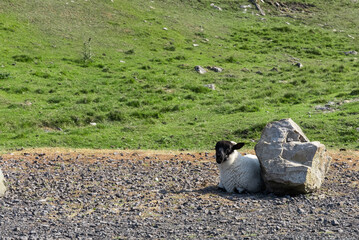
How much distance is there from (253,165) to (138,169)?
432 centimetres

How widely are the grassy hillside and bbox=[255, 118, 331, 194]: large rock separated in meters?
6.72

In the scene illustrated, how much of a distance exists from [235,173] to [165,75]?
2116cm

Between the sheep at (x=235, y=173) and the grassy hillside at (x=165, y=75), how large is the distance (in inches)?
254

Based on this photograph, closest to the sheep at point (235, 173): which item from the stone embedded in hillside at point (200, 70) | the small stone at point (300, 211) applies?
the small stone at point (300, 211)

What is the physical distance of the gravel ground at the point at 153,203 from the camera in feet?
32.6

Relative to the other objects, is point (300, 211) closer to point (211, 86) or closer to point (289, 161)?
point (289, 161)

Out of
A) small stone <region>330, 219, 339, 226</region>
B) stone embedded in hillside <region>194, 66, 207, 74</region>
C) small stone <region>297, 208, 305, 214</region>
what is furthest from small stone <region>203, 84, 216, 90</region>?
small stone <region>330, 219, 339, 226</region>

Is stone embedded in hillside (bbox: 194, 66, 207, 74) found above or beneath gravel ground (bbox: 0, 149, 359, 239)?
beneath

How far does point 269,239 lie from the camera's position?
9.22 metres

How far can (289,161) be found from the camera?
1278 centimetres

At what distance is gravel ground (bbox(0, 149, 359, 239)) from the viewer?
9945mm

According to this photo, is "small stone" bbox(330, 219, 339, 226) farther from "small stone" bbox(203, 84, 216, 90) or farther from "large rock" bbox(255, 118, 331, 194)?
"small stone" bbox(203, 84, 216, 90)

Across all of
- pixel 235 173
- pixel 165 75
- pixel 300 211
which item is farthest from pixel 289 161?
pixel 165 75

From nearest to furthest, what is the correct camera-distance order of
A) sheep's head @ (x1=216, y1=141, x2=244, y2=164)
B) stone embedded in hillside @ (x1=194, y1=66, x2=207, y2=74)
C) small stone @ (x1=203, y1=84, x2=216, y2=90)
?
sheep's head @ (x1=216, y1=141, x2=244, y2=164) → small stone @ (x1=203, y1=84, x2=216, y2=90) → stone embedded in hillside @ (x1=194, y1=66, x2=207, y2=74)
